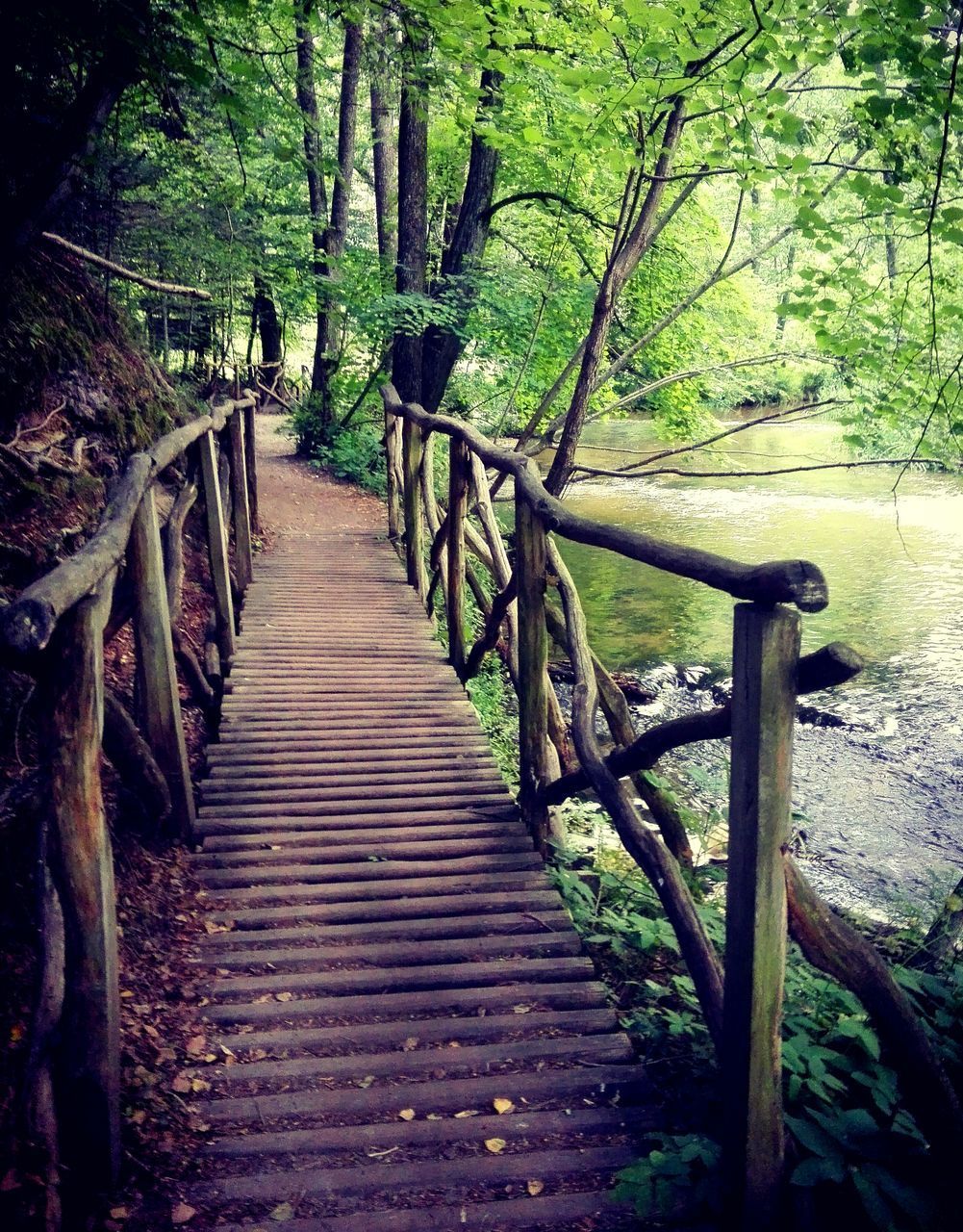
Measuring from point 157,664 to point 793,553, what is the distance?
436 inches

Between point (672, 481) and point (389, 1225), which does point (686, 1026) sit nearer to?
point (389, 1225)

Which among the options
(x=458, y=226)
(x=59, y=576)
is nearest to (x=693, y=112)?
(x=458, y=226)

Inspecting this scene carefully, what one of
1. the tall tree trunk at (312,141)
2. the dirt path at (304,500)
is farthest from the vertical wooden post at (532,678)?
the dirt path at (304,500)

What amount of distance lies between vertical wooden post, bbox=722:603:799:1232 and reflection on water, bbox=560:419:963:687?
14.4ft

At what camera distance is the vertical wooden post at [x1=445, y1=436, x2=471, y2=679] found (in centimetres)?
494

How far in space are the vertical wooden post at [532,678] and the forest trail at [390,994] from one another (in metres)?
0.11

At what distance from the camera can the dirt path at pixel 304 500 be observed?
973 centimetres

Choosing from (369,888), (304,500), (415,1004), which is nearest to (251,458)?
(304,500)

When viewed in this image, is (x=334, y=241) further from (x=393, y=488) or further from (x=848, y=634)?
(x=848, y=634)

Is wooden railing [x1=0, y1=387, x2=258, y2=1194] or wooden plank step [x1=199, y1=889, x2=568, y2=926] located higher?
wooden railing [x1=0, y1=387, x2=258, y2=1194]

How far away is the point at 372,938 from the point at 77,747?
141cm

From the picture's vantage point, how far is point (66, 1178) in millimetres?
1815

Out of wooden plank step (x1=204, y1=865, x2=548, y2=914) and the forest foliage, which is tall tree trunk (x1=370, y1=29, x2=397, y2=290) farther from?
wooden plank step (x1=204, y1=865, x2=548, y2=914)

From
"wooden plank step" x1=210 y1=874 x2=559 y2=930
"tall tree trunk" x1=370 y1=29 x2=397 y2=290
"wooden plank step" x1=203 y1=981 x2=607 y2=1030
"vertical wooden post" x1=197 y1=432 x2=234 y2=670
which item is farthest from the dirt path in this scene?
"wooden plank step" x1=203 y1=981 x2=607 y2=1030
